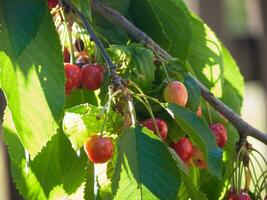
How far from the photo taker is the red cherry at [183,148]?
1210 mm

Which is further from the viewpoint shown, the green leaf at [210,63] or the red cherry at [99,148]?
the green leaf at [210,63]

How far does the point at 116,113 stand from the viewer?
1.04 m

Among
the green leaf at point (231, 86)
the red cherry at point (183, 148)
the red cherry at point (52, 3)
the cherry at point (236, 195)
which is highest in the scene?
the red cherry at point (52, 3)

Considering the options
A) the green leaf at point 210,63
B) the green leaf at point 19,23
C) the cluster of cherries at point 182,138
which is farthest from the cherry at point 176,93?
the green leaf at point 210,63

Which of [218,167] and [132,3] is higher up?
[132,3]

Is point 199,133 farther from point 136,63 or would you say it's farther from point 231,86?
point 231,86

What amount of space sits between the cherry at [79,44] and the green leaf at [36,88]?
22 cm

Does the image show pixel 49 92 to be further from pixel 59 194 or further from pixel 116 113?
pixel 59 194

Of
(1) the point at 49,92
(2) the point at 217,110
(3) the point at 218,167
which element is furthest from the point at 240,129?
(1) the point at 49,92

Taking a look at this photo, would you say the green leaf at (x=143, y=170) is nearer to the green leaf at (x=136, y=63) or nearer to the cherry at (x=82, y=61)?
the green leaf at (x=136, y=63)

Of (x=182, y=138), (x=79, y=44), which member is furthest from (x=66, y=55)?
(x=182, y=138)

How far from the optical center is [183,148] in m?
1.21

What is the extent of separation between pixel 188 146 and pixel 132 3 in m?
0.27

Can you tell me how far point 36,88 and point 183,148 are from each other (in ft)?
0.87
